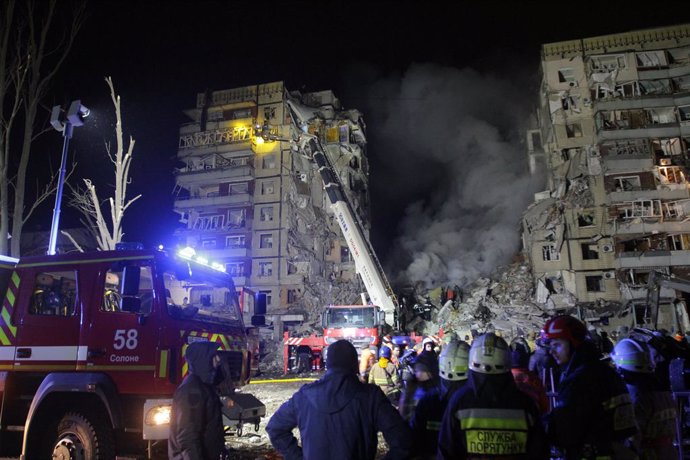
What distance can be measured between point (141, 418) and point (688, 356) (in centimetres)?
882

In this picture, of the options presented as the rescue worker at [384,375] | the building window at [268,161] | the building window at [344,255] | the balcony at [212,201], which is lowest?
the rescue worker at [384,375]

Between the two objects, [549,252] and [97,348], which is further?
[549,252]

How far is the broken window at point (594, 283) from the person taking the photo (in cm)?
3378

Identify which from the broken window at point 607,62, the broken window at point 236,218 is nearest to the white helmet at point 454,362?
the broken window at point 236,218

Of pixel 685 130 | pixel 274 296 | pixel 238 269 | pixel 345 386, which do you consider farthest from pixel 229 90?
pixel 345 386

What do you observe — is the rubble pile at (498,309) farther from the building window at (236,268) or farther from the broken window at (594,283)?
the building window at (236,268)

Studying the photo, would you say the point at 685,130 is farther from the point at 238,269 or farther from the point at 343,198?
the point at 238,269

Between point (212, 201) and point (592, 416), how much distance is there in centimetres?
4119

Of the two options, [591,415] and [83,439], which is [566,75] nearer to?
[591,415]

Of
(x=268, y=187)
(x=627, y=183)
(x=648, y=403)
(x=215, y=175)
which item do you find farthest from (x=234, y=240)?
(x=648, y=403)

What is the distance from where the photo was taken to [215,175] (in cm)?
4172

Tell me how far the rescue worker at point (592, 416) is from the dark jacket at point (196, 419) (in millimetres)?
2818

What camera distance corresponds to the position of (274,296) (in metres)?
38.1

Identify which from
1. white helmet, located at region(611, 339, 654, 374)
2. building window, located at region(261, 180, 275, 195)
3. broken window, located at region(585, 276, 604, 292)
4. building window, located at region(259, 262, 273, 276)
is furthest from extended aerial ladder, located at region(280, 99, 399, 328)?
A: broken window, located at region(585, 276, 604, 292)
